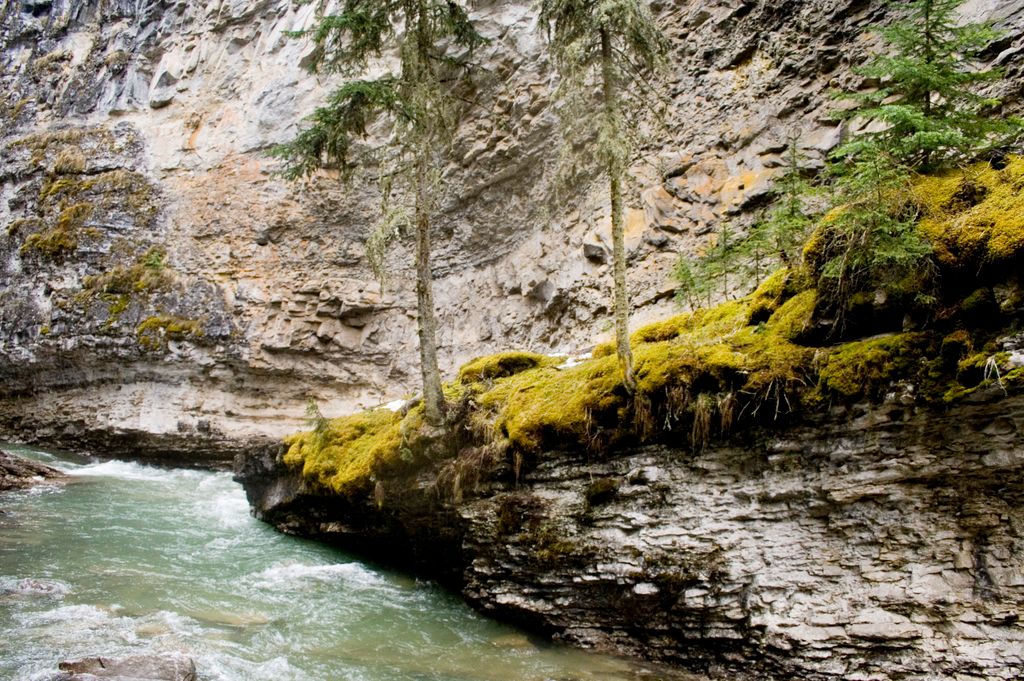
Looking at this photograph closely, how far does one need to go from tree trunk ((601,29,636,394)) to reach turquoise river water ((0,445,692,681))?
390 cm

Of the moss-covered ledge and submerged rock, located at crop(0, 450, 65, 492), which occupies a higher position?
the moss-covered ledge

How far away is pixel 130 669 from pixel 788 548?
7.10 meters

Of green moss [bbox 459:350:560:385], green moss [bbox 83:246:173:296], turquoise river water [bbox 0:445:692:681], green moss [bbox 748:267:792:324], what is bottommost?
turquoise river water [bbox 0:445:692:681]

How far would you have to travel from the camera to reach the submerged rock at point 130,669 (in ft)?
19.5

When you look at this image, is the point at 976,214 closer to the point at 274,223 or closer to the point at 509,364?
the point at 509,364

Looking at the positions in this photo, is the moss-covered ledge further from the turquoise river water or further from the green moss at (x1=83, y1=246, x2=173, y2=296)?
the green moss at (x1=83, y1=246, x2=173, y2=296)

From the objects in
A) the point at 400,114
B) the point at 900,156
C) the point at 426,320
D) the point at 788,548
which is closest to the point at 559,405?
the point at 426,320

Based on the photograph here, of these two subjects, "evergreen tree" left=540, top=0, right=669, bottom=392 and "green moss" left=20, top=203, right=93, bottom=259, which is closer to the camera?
"evergreen tree" left=540, top=0, right=669, bottom=392

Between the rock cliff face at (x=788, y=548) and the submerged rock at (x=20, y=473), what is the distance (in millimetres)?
14990

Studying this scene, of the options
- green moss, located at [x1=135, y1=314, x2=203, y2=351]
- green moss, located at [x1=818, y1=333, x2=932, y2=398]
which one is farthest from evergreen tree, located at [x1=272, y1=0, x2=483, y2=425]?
green moss, located at [x1=135, y1=314, x2=203, y2=351]

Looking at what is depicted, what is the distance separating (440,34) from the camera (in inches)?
482

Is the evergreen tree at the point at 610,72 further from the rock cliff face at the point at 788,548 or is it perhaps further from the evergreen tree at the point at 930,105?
the evergreen tree at the point at 930,105

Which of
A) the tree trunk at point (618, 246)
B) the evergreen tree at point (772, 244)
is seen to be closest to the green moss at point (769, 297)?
the evergreen tree at point (772, 244)

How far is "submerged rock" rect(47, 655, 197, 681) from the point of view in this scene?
5.95 meters
